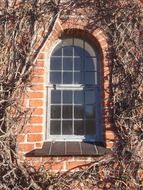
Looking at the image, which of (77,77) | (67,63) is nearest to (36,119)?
(77,77)

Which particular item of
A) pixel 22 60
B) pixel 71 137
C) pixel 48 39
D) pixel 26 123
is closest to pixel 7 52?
pixel 22 60

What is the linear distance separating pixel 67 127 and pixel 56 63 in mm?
1037

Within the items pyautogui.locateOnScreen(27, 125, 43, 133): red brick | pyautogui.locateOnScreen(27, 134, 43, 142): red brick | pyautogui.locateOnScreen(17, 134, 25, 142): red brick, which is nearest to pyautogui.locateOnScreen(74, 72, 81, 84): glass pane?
pyautogui.locateOnScreen(27, 125, 43, 133): red brick

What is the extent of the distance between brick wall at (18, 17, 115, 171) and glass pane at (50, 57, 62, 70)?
16cm

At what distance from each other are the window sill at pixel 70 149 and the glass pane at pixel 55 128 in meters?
0.20

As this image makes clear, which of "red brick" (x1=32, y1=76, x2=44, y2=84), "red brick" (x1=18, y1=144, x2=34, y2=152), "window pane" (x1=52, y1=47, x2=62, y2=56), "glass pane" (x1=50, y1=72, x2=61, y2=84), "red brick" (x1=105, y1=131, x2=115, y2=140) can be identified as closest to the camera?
"red brick" (x1=18, y1=144, x2=34, y2=152)

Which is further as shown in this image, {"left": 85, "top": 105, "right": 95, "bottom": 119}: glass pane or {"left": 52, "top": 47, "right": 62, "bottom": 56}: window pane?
{"left": 52, "top": 47, "right": 62, "bottom": 56}: window pane

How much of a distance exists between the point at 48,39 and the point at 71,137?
1561 mm

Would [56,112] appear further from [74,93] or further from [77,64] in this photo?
[77,64]

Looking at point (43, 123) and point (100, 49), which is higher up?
point (100, 49)

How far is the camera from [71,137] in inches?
234

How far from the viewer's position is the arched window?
19.6 ft

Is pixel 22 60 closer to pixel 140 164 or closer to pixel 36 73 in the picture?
pixel 36 73

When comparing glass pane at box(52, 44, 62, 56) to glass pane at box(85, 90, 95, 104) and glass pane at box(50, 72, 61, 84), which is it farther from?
glass pane at box(85, 90, 95, 104)
